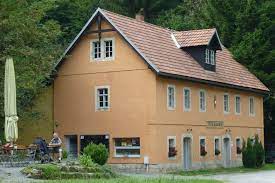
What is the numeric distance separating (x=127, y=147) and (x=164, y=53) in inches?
239

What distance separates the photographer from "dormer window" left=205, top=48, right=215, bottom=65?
40844 mm

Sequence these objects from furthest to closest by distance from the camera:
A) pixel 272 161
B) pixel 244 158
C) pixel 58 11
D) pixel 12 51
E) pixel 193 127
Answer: pixel 58 11
pixel 272 161
pixel 244 158
pixel 193 127
pixel 12 51

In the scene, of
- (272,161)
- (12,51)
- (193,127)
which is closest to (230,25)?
(272,161)

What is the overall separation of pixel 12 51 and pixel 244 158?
60.5 feet

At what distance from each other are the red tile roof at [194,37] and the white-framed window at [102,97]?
261 inches

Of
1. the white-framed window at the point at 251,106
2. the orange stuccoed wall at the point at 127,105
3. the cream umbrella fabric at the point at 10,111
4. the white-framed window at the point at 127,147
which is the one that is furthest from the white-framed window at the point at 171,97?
the cream umbrella fabric at the point at 10,111

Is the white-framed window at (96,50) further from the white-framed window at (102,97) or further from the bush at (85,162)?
the bush at (85,162)

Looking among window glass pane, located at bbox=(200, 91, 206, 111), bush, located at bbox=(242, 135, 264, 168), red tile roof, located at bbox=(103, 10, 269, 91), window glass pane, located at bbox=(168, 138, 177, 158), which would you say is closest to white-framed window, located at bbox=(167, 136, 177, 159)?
window glass pane, located at bbox=(168, 138, 177, 158)

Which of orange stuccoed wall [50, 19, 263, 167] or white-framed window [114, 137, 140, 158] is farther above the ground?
orange stuccoed wall [50, 19, 263, 167]

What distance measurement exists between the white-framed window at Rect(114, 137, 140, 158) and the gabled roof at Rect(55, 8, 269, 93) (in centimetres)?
426

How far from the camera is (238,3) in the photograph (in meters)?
54.3

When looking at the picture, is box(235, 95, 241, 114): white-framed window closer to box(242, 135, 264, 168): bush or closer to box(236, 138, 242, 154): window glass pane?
box(236, 138, 242, 154): window glass pane

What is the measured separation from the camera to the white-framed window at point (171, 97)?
3662 centimetres

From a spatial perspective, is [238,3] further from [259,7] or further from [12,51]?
[12,51]
